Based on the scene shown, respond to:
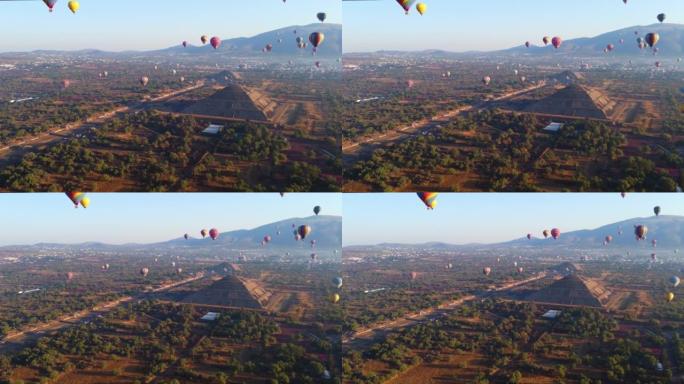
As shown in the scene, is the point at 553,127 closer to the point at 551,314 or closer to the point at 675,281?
the point at 551,314

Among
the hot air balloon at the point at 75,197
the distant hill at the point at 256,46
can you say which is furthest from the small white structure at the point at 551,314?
the distant hill at the point at 256,46

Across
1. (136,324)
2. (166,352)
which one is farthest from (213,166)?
(136,324)

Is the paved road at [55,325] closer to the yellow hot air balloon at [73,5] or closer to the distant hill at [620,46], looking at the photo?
the yellow hot air balloon at [73,5]

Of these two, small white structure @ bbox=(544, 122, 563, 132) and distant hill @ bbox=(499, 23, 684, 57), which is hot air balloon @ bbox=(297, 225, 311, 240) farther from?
distant hill @ bbox=(499, 23, 684, 57)

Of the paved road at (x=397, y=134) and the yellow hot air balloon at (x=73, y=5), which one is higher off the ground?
the yellow hot air balloon at (x=73, y=5)

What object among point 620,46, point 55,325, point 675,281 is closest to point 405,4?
point 55,325

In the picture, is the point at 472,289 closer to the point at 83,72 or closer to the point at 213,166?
the point at 213,166
